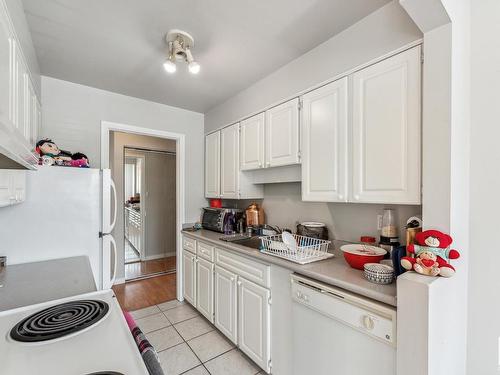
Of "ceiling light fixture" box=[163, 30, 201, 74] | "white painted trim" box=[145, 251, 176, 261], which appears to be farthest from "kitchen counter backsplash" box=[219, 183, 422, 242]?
"white painted trim" box=[145, 251, 176, 261]

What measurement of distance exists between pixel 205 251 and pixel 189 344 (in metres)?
0.83

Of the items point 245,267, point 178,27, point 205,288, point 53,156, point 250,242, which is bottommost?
point 205,288

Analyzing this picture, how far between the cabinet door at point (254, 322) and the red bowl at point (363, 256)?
63 centimetres

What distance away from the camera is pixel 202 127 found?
3314 millimetres

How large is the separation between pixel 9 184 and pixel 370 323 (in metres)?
1.94

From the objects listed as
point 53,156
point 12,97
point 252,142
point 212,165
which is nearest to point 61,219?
point 53,156

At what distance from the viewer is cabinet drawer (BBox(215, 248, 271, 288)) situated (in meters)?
1.71

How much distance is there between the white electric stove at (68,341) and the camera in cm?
72

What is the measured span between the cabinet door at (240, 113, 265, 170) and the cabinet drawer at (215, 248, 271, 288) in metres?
0.89

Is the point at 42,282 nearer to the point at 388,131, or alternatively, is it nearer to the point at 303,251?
the point at 303,251

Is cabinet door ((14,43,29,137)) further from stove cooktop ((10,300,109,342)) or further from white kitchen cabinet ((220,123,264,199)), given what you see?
white kitchen cabinet ((220,123,264,199))

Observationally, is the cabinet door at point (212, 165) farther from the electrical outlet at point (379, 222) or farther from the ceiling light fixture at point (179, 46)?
the electrical outlet at point (379, 222)

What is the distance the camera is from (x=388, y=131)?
1.34 meters

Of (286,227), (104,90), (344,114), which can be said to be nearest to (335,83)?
(344,114)
